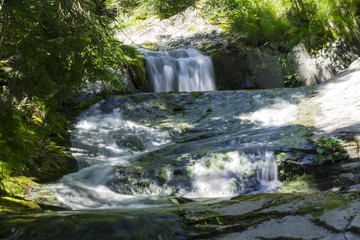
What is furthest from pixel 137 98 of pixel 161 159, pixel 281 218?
pixel 281 218

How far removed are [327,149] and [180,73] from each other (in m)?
7.67

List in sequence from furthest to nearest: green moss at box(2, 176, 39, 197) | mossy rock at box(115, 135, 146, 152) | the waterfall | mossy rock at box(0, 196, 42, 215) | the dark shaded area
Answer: the waterfall, mossy rock at box(115, 135, 146, 152), green moss at box(2, 176, 39, 197), mossy rock at box(0, 196, 42, 215), the dark shaded area

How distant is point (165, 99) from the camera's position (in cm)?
905

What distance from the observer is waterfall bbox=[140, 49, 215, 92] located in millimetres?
11146

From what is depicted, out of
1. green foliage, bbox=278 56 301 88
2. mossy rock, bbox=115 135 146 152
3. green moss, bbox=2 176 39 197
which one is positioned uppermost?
green foliage, bbox=278 56 301 88

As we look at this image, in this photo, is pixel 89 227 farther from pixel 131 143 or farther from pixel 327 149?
pixel 131 143

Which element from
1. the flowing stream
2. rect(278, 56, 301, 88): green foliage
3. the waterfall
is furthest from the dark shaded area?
rect(278, 56, 301, 88): green foliage

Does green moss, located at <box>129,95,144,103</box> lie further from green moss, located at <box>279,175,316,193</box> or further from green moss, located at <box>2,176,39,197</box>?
green moss, located at <box>279,175,316,193</box>

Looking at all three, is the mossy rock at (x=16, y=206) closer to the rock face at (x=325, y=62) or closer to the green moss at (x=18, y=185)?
the green moss at (x=18, y=185)

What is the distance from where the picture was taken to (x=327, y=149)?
460 centimetres

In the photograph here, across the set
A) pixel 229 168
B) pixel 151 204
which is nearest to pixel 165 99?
pixel 229 168

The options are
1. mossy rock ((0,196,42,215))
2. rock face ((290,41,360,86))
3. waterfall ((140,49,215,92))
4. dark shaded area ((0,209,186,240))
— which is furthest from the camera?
waterfall ((140,49,215,92))

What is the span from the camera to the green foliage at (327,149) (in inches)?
175

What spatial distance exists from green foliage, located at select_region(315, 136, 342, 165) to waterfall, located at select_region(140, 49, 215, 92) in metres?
7.05
